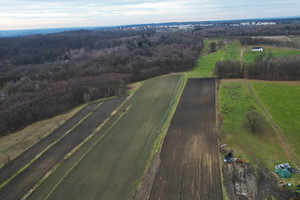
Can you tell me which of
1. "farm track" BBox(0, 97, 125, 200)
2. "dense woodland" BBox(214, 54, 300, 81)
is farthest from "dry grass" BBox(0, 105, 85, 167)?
"dense woodland" BBox(214, 54, 300, 81)

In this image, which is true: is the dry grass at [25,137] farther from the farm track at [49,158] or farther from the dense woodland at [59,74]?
the farm track at [49,158]

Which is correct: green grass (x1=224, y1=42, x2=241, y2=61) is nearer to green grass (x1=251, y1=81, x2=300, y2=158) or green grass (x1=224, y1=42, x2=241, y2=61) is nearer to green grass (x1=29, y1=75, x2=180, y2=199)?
green grass (x1=251, y1=81, x2=300, y2=158)

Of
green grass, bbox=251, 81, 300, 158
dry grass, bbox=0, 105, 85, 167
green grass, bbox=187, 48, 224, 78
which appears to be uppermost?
green grass, bbox=187, 48, 224, 78

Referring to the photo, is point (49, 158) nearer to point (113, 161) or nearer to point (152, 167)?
point (113, 161)

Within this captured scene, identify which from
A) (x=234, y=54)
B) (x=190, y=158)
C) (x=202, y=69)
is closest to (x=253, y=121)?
(x=190, y=158)

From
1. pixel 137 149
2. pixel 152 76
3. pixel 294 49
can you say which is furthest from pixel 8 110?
pixel 294 49

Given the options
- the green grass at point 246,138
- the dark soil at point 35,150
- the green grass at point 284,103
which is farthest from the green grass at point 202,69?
the dark soil at point 35,150

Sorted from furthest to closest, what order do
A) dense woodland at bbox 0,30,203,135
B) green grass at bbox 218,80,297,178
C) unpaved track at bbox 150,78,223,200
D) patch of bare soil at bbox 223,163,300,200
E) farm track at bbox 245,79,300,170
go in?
dense woodland at bbox 0,30,203,135 → green grass at bbox 218,80,297,178 → farm track at bbox 245,79,300,170 → unpaved track at bbox 150,78,223,200 → patch of bare soil at bbox 223,163,300,200
